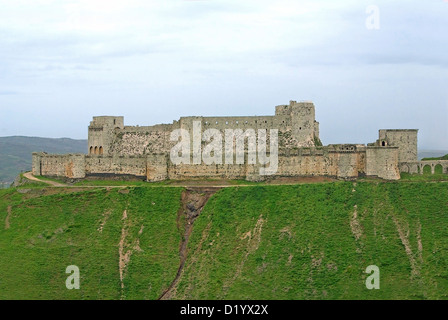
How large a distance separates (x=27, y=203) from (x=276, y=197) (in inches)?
901

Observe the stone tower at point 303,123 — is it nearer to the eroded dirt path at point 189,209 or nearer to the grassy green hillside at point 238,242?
the grassy green hillside at point 238,242

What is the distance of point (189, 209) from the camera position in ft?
208

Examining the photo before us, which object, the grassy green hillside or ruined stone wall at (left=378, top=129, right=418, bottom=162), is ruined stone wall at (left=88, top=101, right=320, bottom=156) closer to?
ruined stone wall at (left=378, top=129, right=418, bottom=162)

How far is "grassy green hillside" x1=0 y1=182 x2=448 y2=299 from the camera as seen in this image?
2029 inches

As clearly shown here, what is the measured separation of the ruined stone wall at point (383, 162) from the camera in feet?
217

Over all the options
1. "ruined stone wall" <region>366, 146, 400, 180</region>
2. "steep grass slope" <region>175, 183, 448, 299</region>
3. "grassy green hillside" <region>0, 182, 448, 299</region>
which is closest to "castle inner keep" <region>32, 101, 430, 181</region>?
"ruined stone wall" <region>366, 146, 400, 180</region>

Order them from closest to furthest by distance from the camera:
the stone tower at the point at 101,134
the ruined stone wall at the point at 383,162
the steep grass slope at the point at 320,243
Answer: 1. the steep grass slope at the point at 320,243
2. the ruined stone wall at the point at 383,162
3. the stone tower at the point at 101,134

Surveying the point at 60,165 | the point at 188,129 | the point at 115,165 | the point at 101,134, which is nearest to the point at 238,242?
the point at 115,165

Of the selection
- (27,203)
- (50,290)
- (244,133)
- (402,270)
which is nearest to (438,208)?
(402,270)

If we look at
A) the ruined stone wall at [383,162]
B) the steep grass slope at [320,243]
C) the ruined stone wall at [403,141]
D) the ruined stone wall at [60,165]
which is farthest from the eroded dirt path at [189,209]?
the ruined stone wall at [403,141]

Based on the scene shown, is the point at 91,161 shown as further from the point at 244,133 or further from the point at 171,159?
the point at 244,133

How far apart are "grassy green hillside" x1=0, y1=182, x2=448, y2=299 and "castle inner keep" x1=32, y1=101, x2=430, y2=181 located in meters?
4.63

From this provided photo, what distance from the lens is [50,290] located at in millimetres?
52594

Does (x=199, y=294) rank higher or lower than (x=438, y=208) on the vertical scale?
lower
